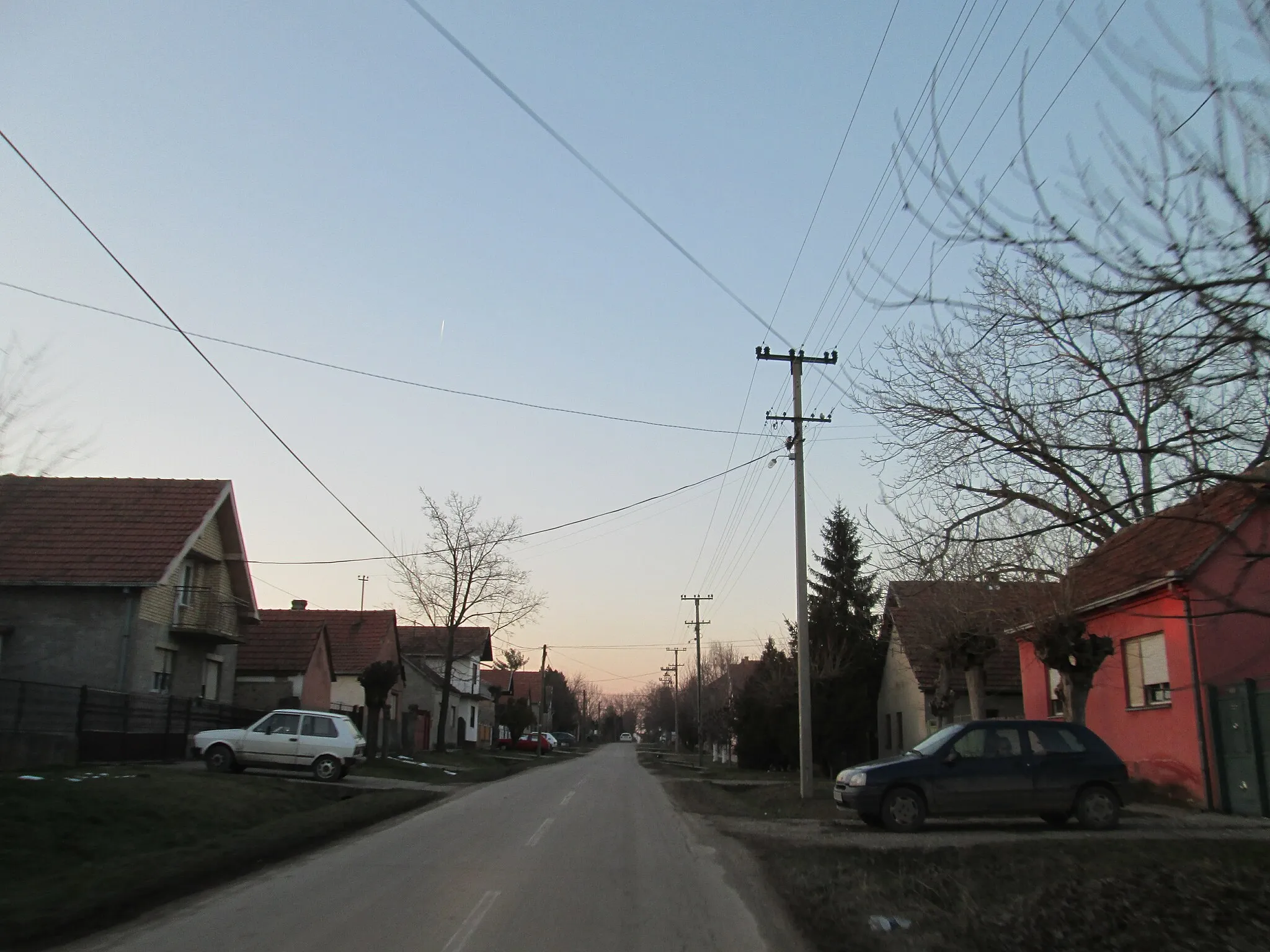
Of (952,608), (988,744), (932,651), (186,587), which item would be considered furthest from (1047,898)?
(186,587)

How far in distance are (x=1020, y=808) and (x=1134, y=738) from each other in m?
6.48

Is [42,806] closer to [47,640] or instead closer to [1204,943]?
[1204,943]

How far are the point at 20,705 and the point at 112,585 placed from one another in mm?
6952

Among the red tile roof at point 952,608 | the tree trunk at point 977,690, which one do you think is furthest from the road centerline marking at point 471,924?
the tree trunk at point 977,690

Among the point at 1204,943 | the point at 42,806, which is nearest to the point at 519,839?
the point at 42,806

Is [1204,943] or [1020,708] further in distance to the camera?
[1020,708]

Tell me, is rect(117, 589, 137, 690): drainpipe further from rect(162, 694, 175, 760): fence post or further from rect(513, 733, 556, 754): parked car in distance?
rect(513, 733, 556, 754): parked car in distance

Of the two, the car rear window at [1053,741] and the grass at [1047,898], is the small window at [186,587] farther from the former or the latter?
the car rear window at [1053,741]

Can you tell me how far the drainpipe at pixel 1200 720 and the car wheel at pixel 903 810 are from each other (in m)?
5.58

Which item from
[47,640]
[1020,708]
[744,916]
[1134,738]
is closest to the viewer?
[744,916]

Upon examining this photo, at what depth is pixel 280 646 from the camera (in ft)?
129

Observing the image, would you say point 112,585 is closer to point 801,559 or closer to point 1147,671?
point 801,559

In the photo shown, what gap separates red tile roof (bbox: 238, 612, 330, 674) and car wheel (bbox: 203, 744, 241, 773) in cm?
1360

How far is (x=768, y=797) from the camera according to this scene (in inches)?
957
